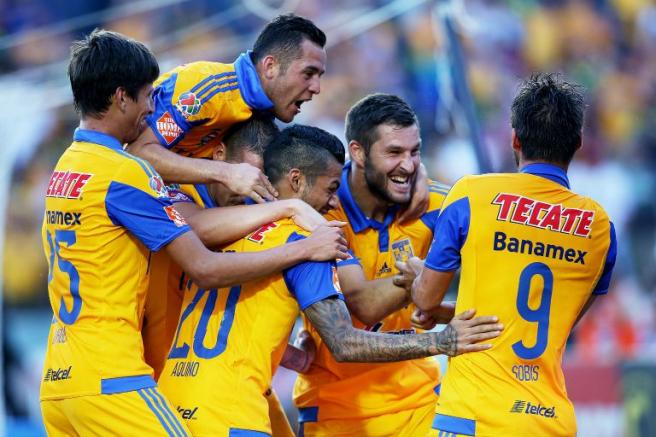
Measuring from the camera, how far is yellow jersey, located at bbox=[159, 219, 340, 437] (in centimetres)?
491

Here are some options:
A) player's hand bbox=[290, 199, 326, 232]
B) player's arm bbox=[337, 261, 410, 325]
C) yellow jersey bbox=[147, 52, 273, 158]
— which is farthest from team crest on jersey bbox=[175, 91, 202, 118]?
player's arm bbox=[337, 261, 410, 325]

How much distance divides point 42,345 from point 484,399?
8762 millimetres

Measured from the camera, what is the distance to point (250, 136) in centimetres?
600

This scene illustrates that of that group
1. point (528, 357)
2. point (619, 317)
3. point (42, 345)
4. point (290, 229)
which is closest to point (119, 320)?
point (290, 229)

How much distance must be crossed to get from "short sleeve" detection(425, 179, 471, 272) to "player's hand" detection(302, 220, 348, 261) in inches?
18.1

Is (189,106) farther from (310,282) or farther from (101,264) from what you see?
(310,282)

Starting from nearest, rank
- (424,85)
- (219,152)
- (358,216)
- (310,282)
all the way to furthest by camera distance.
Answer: (310,282) → (219,152) → (358,216) → (424,85)

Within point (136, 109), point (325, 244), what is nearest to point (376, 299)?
point (325, 244)

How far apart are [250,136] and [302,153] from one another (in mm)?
670

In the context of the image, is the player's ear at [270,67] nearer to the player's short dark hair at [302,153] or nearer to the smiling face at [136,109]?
the player's short dark hair at [302,153]

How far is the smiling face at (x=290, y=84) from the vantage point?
622cm

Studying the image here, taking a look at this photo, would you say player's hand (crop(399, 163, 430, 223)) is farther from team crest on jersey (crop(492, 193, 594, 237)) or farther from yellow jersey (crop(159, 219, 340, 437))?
team crest on jersey (crop(492, 193, 594, 237))

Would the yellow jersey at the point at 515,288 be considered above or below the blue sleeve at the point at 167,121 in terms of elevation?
below

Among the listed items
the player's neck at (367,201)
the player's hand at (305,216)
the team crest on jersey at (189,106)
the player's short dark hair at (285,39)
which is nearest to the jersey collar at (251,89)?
the player's short dark hair at (285,39)
